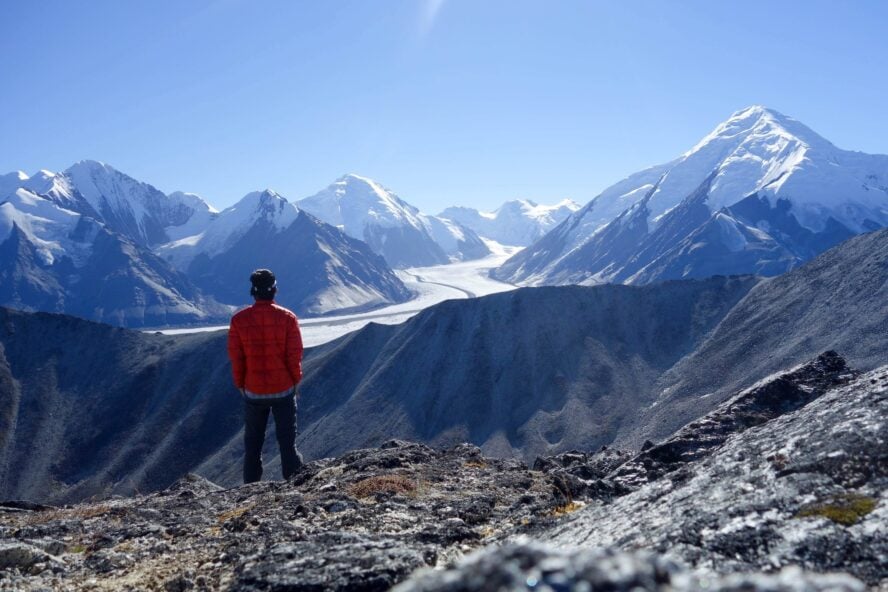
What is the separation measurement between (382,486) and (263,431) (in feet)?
14.1

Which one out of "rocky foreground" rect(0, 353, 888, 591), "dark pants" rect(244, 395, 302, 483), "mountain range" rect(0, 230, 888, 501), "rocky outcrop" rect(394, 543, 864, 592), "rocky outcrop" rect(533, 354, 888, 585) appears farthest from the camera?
"mountain range" rect(0, 230, 888, 501)

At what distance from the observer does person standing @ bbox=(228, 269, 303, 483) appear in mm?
12461

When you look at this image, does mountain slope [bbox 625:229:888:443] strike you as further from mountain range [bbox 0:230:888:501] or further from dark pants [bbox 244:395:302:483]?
dark pants [bbox 244:395:302:483]

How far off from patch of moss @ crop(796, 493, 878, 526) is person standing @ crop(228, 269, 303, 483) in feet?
31.2

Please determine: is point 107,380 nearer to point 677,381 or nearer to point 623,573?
point 677,381

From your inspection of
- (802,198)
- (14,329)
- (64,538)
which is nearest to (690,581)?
(64,538)

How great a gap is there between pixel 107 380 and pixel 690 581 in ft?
296

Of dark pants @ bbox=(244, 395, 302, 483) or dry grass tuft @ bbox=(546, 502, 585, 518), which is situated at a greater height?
dark pants @ bbox=(244, 395, 302, 483)

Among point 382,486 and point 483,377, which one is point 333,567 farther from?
point 483,377

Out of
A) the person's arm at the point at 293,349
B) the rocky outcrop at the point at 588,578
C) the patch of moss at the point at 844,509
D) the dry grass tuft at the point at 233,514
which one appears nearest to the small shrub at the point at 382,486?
the dry grass tuft at the point at 233,514

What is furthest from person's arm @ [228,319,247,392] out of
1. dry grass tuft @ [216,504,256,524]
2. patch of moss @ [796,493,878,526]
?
patch of moss @ [796,493,878,526]

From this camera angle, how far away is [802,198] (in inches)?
7815

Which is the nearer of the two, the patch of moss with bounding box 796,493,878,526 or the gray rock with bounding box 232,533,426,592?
the patch of moss with bounding box 796,493,878,526

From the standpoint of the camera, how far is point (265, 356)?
12695mm
